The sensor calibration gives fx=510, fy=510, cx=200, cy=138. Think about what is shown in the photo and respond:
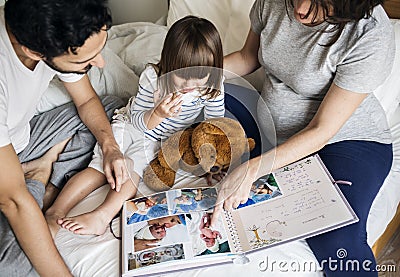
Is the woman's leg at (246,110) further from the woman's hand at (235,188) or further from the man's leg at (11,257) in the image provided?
the man's leg at (11,257)

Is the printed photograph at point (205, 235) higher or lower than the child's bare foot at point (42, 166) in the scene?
higher

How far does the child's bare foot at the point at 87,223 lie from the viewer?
3.83 ft

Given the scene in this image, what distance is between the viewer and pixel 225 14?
1.63 m

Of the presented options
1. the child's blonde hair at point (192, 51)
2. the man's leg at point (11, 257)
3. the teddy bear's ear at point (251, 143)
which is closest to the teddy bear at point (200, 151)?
the teddy bear's ear at point (251, 143)

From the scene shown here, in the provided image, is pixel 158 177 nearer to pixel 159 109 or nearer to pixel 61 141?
pixel 159 109

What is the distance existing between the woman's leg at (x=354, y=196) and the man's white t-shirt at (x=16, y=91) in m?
0.69

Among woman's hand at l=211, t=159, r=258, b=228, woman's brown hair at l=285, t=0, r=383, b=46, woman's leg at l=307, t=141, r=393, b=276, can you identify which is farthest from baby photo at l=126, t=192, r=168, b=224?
woman's brown hair at l=285, t=0, r=383, b=46

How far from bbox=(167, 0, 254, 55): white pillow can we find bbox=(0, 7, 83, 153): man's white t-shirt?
1.79 feet

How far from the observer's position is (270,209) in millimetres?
1144

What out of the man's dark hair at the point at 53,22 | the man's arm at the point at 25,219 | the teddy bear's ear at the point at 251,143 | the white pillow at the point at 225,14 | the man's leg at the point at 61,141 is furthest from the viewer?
the white pillow at the point at 225,14

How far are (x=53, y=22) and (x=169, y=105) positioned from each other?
14.0 inches

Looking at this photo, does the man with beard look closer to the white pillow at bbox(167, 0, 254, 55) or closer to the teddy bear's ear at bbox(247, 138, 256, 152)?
the teddy bear's ear at bbox(247, 138, 256, 152)

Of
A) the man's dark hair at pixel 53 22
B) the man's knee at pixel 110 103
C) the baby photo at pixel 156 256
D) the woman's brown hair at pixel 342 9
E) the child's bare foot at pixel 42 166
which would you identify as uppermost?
the woman's brown hair at pixel 342 9

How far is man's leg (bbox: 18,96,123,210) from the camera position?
4.38ft
